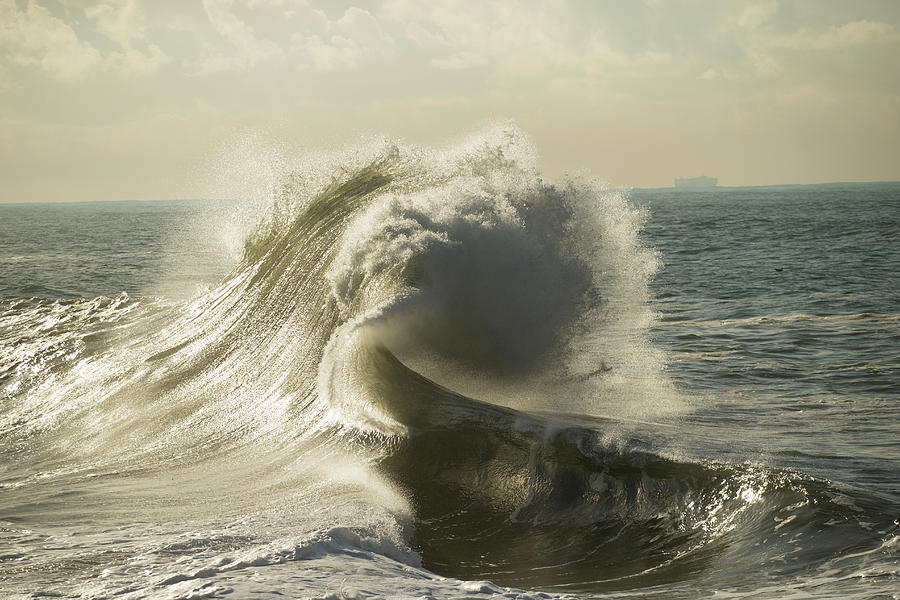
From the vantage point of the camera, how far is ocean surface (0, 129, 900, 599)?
4.85 metres

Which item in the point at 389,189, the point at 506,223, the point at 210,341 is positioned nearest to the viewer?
the point at 506,223

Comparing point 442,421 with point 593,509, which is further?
point 442,421

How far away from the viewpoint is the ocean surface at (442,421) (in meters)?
4.85

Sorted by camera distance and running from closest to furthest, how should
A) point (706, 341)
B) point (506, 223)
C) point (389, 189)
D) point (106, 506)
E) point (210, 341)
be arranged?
point (106, 506)
point (506, 223)
point (210, 341)
point (389, 189)
point (706, 341)

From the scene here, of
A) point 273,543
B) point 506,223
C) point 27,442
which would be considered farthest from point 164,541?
point 506,223

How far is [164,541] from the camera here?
4844 millimetres

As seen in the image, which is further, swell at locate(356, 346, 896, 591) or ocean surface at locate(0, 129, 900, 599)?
swell at locate(356, 346, 896, 591)

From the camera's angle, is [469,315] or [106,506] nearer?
[106,506]

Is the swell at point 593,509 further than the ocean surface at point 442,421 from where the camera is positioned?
Yes

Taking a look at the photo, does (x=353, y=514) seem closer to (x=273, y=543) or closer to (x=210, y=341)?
(x=273, y=543)

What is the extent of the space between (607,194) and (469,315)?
397 centimetres

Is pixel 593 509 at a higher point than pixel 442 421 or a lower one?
lower

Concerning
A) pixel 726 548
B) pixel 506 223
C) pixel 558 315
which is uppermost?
pixel 506 223

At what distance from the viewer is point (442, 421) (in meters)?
7.04
